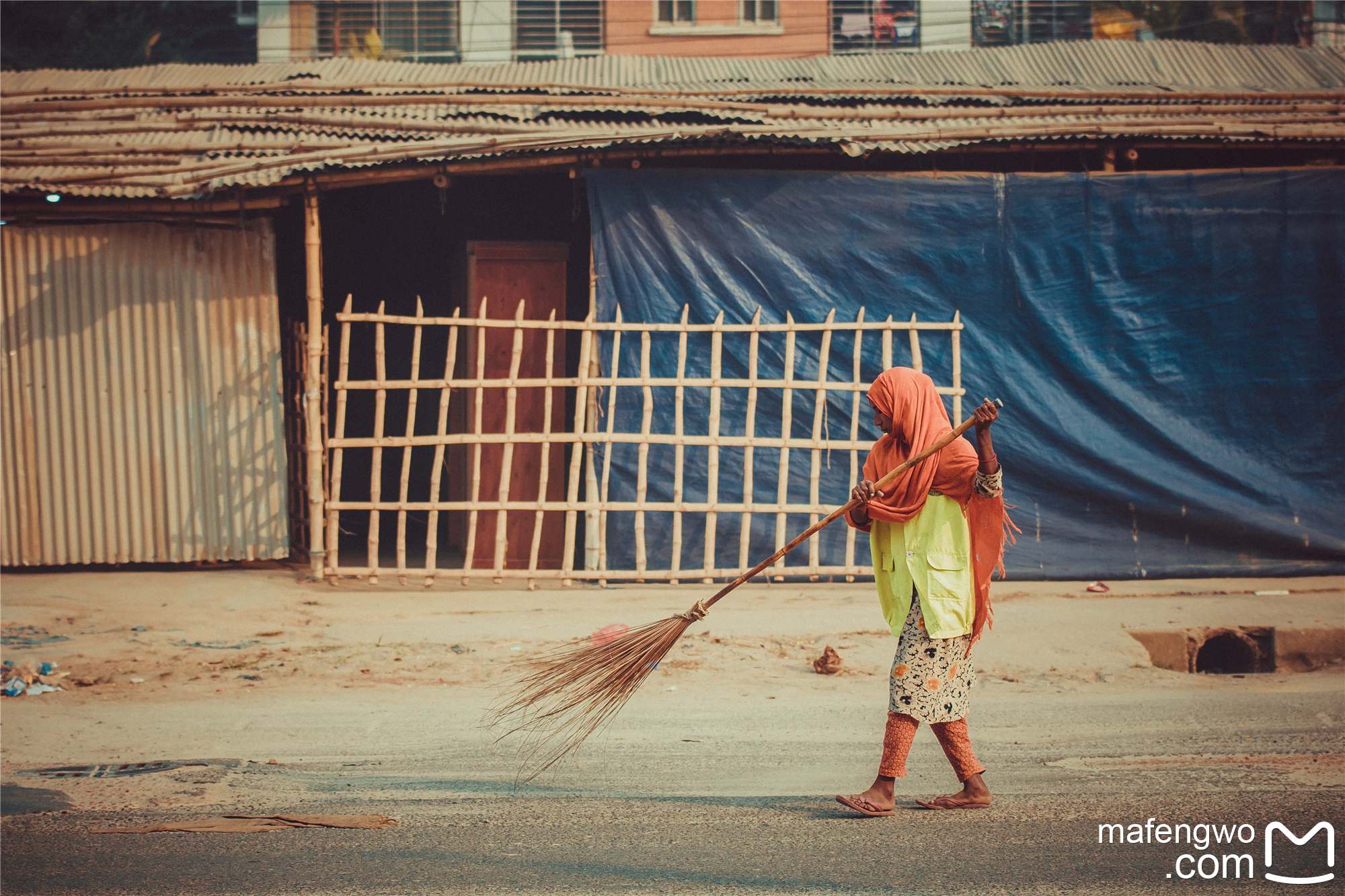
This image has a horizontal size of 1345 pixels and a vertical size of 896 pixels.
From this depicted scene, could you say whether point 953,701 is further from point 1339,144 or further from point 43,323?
point 43,323

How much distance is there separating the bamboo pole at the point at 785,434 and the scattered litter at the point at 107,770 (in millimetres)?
4192

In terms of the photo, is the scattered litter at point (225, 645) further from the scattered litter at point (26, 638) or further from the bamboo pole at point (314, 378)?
the bamboo pole at point (314, 378)

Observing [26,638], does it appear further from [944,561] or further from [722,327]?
[944,561]

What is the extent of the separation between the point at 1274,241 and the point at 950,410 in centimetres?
264

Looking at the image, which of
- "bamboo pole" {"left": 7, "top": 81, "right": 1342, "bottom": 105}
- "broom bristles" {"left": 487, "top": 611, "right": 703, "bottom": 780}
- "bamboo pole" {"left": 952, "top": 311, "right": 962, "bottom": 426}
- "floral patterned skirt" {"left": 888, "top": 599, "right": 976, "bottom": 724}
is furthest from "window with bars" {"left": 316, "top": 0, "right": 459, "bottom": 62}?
"floral patterned skirt" {"left": 888, "top": 599, "right": 976, "bottom": 724}

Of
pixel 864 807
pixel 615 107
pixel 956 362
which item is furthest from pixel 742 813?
pixel 615 107

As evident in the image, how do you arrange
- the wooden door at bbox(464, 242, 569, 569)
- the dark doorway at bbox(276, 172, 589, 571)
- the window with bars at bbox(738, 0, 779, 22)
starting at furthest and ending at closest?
the window with bars at bbox(738, 0, 779, 22) → the dark doorway at bbox(276, 172, 589, 571) → the wooden door at bbox(464, 242, 569, 569)

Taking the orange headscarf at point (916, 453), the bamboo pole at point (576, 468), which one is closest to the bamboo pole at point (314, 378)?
the bamboo pole at point (576, 468)

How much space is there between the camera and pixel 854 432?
727 cm

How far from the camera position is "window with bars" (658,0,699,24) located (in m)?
14.7

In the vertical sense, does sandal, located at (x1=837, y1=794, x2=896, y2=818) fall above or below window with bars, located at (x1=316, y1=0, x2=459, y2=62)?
below

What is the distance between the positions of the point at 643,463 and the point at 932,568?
12.8ft

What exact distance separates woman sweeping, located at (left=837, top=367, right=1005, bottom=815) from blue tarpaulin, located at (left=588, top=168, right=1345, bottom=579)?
3.79m

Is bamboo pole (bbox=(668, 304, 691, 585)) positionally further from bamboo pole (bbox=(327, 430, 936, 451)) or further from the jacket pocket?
the jacket pocket
